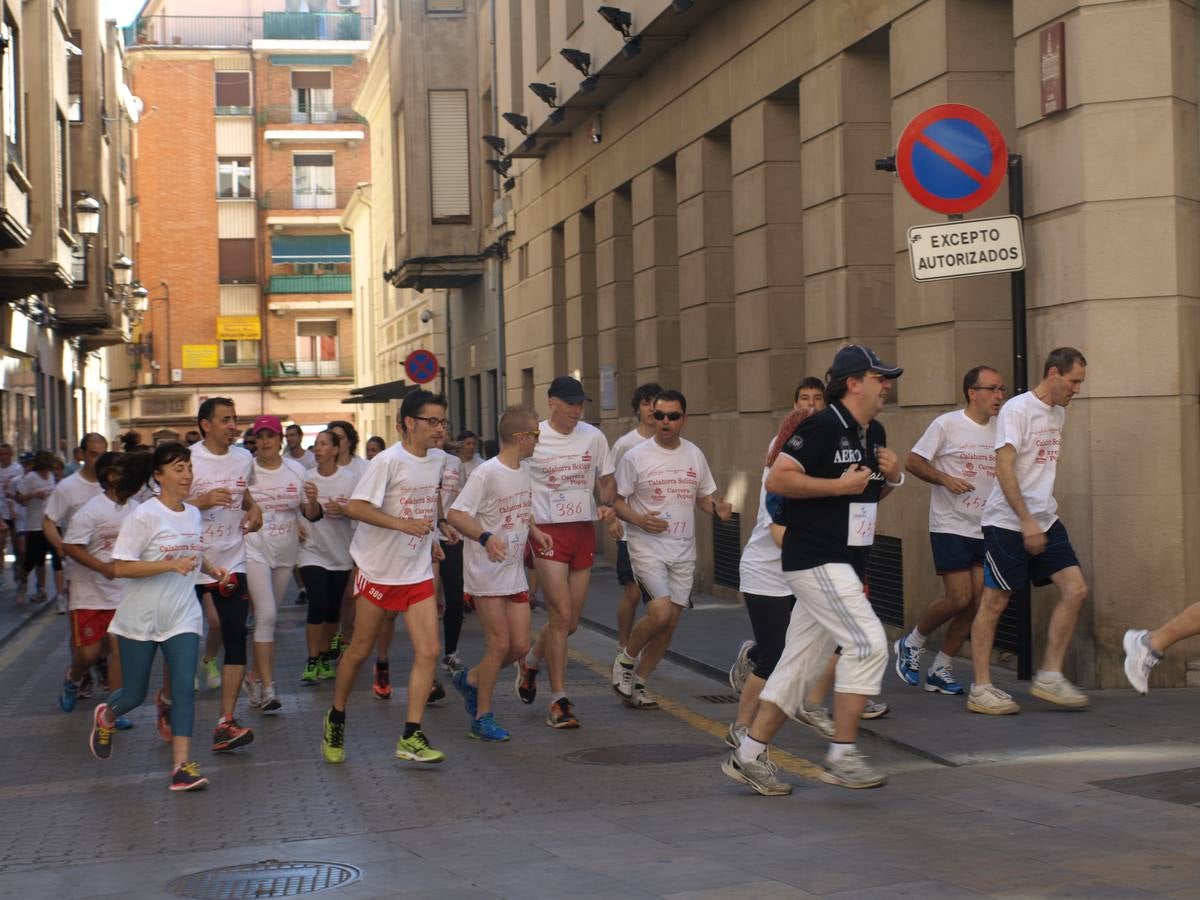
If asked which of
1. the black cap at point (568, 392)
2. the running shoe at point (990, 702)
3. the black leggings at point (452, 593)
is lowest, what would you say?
the running shoe at point (990, 702)

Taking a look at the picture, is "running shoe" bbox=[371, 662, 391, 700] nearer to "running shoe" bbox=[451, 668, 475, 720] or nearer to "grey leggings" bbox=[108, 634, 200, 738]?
"running shoe" bbox=[451, 668, 475, 720]

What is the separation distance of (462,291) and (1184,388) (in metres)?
27.2

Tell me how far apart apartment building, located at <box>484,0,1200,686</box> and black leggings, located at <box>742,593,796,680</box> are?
98.6 inches

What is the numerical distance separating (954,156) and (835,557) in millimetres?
3762

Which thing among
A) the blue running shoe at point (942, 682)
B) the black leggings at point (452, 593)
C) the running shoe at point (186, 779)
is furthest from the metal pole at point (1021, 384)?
the running shoe at point (186, 779)

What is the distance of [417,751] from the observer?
876cm

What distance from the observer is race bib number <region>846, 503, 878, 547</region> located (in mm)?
7598

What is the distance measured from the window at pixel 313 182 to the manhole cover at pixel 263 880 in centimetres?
6692

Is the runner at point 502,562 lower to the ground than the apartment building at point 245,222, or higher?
lower

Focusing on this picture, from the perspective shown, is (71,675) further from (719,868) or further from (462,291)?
(462,291)

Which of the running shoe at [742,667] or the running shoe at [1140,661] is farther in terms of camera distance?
the running shoe at [742,667]

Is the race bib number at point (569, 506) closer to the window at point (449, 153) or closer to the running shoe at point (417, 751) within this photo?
the running shoe at point (417, 751)

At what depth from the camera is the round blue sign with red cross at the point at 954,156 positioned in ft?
34.4

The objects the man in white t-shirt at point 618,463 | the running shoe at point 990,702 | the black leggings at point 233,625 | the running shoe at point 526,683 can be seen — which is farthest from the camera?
the man in white t-shirt at point 618,463
